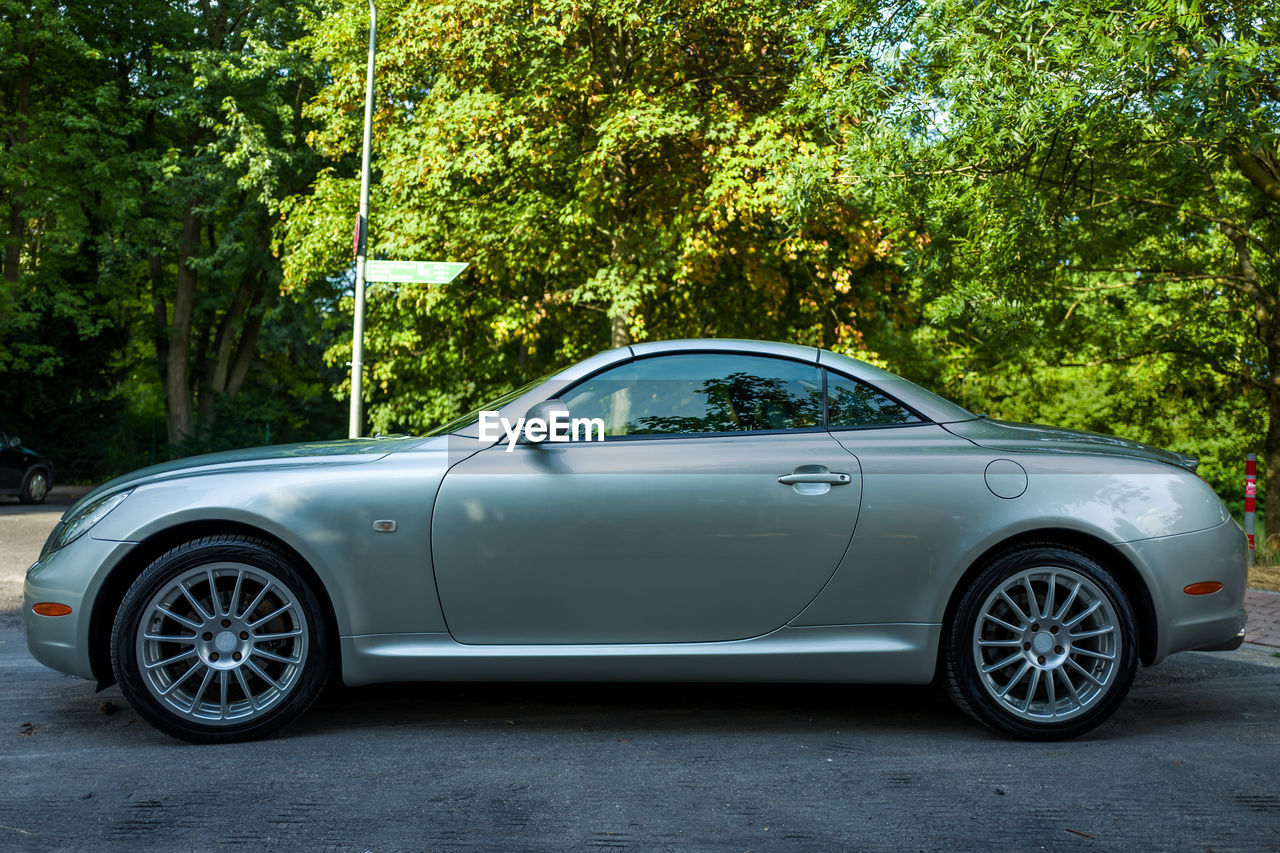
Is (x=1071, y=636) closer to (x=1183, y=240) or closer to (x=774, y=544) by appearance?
(x=774, y=544)

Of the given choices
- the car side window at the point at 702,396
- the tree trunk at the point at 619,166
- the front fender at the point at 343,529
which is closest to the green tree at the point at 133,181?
the tree trunk at the point at 619,166

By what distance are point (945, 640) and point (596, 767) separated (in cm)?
141

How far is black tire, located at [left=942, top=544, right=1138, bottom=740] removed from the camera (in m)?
3.97

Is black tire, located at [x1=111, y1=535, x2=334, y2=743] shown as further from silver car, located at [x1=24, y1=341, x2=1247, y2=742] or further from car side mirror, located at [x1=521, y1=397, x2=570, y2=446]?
car side mirror, located at [x1=521, y1=397, x2=570, y2=446]

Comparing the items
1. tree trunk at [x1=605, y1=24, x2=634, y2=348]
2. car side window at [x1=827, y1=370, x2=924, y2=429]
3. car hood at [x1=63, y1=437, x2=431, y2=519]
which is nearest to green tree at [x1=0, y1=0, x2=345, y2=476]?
tree trunk at [x1=605, y1=24, x2=634, y2=348]

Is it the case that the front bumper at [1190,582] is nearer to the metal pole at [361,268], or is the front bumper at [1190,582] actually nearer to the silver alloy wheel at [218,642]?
the silver alloy wheel at [218,642]

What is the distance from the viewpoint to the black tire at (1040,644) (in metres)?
3.97

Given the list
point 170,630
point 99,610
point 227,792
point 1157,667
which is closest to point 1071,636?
point 1157,667

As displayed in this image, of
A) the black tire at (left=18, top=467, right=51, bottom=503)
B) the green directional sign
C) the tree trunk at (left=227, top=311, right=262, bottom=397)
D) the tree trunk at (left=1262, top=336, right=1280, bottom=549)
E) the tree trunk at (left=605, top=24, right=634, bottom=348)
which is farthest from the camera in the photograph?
the tree trunk at (left=227, top=311, right=262, bottom=397)

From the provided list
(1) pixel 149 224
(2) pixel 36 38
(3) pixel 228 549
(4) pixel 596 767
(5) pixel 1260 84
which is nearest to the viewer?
(4) pixel 596 767

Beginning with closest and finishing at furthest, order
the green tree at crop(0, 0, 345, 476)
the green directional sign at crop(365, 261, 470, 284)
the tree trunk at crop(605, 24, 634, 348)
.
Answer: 1. the green directional sign at crop(365, 261, 470, 284)
2. the tree trunk at crop(605, 24, 634, 348)
3. the green tree at crop(0, 0, 345, 476)

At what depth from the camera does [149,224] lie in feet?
70.9

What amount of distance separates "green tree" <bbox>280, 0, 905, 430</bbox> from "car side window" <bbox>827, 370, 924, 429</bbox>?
645 centimetres

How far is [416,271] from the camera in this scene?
9.98 metres
